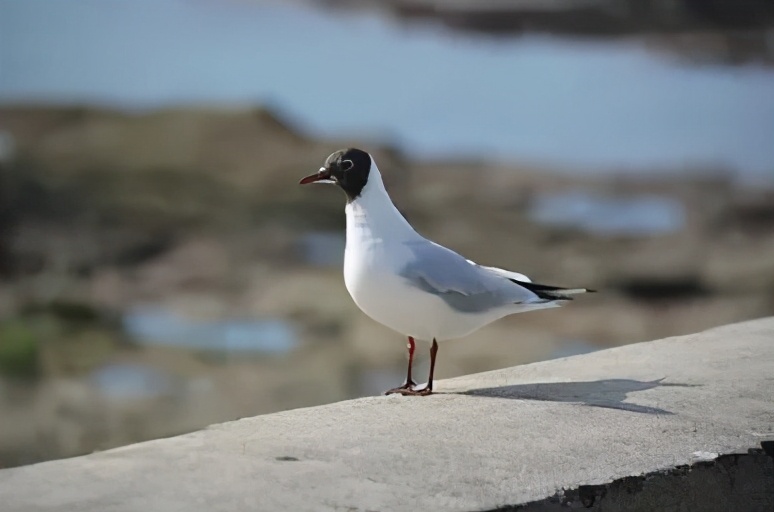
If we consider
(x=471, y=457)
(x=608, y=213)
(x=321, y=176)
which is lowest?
(x=471, y=457)

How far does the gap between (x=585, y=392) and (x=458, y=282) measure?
36 centimetres

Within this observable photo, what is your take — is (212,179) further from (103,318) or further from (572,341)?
(572,341)

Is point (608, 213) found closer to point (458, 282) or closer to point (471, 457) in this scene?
point (458, 282)

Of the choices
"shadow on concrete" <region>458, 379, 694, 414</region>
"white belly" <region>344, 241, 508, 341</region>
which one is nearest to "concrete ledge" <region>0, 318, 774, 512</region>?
"shadow on concrete" <region>458, 379, 694, 414</region>

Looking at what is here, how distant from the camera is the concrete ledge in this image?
4.82 feet

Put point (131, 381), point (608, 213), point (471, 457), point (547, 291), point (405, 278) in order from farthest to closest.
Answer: point (608, 213) < point (131, 381) < point (547, 291) < point (405, 278) < point (471, 457)

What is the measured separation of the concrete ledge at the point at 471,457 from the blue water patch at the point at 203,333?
180 cm

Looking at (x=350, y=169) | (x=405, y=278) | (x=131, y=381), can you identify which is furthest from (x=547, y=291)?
(x=131, y=381)

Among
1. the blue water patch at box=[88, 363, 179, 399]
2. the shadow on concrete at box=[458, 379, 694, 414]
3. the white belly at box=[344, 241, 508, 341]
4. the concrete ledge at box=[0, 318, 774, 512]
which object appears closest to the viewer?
the concrete ledge at box=[0, 318, 774, 512]

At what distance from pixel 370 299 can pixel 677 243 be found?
8.22 ft

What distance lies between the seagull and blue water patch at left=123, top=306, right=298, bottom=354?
1.80 metres

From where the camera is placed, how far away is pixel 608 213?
4242 mm

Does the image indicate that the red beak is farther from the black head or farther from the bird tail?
the bird tail

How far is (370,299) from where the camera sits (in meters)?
2.16
